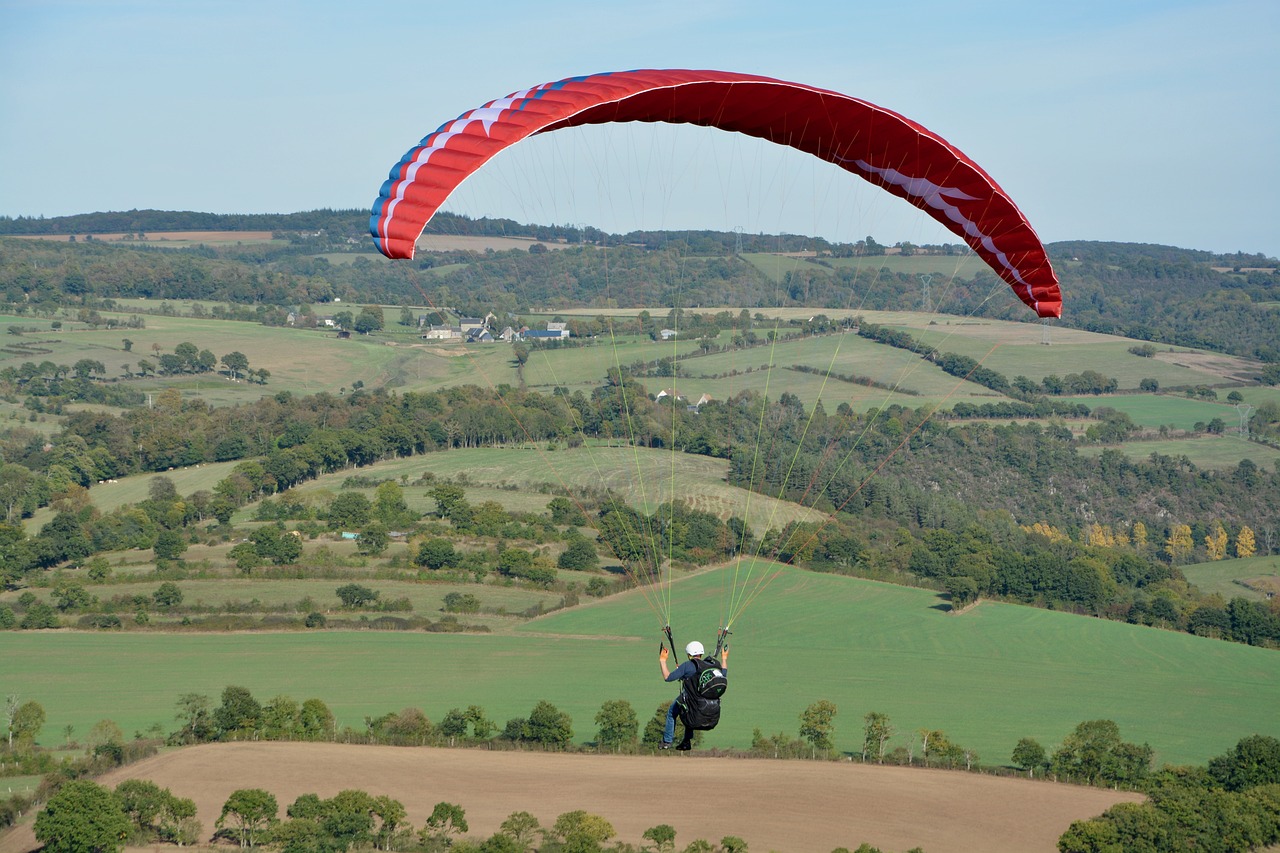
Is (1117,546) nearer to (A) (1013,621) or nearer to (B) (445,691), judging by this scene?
(A) (1013,621)

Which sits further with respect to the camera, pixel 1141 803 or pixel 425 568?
pixel 425 568

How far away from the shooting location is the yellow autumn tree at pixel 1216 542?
7088 centimetres

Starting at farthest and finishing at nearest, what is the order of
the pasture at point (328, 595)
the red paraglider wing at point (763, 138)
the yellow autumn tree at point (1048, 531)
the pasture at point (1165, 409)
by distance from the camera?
1. the pasture at point (1165, 409)
2. the yellow autumn tree at point (1048, 531)
3. the pasture at point (328, 595)
4. the red paraglider wing at point (763, 138)

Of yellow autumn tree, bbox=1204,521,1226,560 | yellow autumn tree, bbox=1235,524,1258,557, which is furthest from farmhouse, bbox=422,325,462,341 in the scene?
yellow autumn tree, bbox=1235,524,1258,557

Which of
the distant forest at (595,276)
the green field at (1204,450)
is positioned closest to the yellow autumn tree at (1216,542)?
the green field at (1204,450)

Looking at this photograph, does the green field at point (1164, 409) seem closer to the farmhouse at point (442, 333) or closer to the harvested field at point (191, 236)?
the farmhouse at point (442, 333)

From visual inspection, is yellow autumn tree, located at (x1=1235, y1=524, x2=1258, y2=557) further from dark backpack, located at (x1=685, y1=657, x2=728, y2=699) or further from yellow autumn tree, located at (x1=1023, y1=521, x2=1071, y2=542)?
dark backpack, located at (x1=685, y1=657, x2=728, y2=699)

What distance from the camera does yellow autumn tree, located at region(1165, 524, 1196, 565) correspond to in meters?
70.4

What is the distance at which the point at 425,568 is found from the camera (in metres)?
51.6

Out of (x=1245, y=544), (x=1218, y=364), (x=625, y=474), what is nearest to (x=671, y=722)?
(x=625, y=474)

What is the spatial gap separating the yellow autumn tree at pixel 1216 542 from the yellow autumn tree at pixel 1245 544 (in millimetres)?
678

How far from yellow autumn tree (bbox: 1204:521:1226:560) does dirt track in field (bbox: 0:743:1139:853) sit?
41.3 meters

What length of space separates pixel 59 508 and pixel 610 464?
76.3 ft

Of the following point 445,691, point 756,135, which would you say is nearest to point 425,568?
point 445,691
